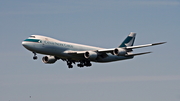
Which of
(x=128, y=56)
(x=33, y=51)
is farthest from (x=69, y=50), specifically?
(x=128, y=56)

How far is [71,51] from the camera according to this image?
319 feet

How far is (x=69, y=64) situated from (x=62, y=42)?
888cm

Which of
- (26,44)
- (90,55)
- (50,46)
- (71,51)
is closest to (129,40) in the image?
(90,55)

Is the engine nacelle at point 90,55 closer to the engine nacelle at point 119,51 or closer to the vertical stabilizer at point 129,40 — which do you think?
the engine nacelle at point 119,51

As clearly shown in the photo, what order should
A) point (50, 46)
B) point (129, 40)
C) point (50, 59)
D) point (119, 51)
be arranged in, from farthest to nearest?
point (129, 40), point (50, 59), point (119, 51), point (50, 46)

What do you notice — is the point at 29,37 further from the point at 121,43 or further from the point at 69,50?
the point at 121,43

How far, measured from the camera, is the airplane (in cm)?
9300

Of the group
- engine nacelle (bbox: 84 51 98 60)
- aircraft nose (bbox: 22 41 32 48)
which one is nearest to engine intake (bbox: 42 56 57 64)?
engine nacelle (bbox: 84 51 98 60)

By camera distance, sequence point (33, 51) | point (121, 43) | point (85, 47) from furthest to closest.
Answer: point (121, 43)
point (85, 47)
point (33, 51)

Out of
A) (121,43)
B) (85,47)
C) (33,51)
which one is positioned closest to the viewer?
(33,51)

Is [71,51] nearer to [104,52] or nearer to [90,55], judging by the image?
[90,55]

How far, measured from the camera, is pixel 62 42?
96938 millimetres

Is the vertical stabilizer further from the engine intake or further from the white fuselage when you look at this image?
the engine intake

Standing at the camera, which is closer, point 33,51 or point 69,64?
point 33,51
